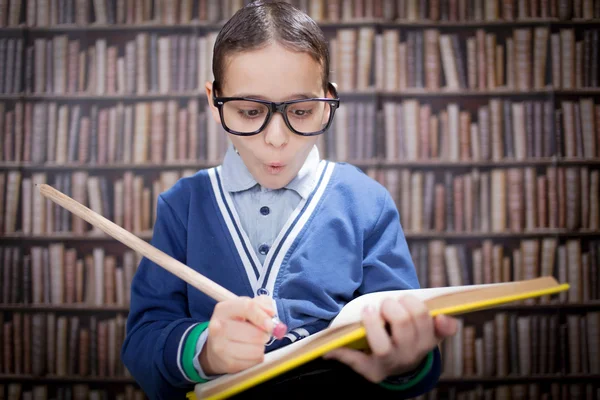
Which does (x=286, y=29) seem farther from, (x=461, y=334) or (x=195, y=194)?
(x=461, y=334)

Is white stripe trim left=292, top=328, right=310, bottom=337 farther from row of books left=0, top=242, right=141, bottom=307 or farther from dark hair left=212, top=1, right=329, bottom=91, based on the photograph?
row of books left=0, top=242, right=141, bottom=307

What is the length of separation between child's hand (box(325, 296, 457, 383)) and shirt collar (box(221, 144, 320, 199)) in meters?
0.28

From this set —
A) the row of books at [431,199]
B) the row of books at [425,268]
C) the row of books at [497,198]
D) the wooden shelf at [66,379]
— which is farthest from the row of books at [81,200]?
the row of books at [497,198]

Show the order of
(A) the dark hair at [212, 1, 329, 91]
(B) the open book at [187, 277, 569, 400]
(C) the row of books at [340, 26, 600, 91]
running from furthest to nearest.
→ (C) the row of books at [340, 26, 600, 91], (A) the dark hair at [212, 1, 329, 91], (B) the open book at [187, 277, 569, 400]

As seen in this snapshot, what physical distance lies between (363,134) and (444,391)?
4.77ft

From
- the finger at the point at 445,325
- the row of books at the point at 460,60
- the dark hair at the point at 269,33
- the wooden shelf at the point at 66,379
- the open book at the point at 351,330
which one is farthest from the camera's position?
the row of books at the point at 460,60

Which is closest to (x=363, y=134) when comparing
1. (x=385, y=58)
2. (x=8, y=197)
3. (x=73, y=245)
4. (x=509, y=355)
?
(x=385, y=58)

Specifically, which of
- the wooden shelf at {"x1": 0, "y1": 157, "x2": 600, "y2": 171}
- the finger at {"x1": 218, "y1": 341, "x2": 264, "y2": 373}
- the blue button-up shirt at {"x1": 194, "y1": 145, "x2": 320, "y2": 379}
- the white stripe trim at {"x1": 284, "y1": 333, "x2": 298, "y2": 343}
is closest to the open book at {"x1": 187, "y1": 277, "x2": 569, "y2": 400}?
the finger at {"x1": 218, "y1": 341, "x2": 264, "y2": 373}

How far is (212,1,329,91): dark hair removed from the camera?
0.71 meters

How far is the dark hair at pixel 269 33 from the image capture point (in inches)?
27.9

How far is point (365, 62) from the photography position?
2.52m

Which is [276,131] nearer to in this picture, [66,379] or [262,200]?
[262,200]

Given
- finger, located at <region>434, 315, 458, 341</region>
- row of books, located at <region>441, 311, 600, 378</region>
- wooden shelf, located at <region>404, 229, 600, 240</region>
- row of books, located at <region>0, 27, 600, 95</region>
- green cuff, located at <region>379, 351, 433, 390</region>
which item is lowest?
row of books, located at <region>441, 311, 600, 378</region>

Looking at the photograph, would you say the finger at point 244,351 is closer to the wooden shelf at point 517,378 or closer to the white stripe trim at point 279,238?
the white stripe trim at point 279,238
